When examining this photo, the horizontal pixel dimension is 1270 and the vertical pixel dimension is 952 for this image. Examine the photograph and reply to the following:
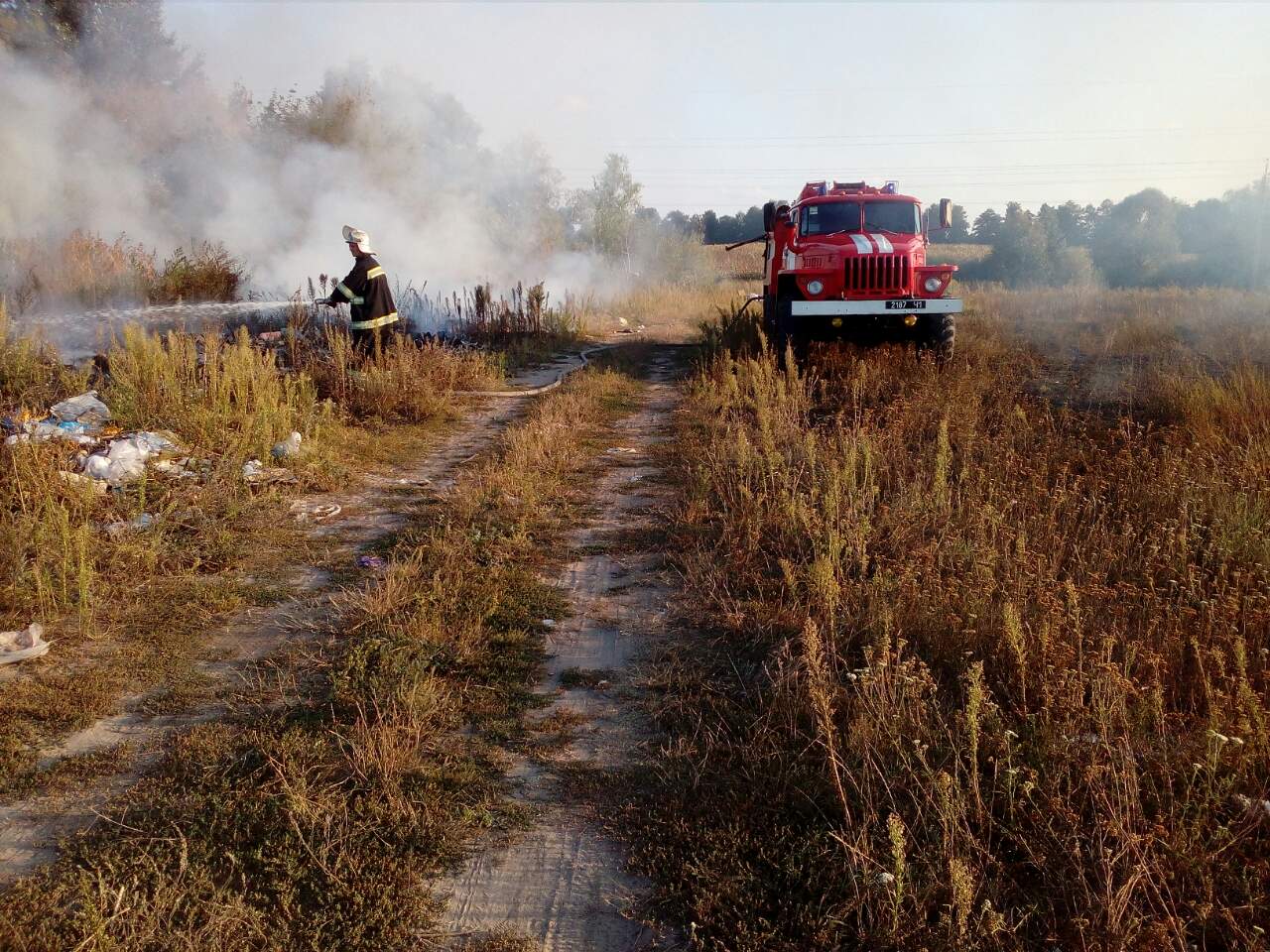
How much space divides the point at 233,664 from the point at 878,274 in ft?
28.1

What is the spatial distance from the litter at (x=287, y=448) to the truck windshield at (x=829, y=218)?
7143 millimetres

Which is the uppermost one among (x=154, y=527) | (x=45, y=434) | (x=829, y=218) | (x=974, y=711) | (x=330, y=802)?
(x=829, y=218)

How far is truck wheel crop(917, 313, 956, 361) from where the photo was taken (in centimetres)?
993

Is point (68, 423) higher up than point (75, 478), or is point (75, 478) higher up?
point (68, 423)

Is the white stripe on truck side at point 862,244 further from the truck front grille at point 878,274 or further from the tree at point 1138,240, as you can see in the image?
the tree at point 1138,240

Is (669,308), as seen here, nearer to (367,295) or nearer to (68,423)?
(367,295)

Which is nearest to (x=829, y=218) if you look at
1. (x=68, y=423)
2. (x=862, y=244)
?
(x=862, y=244)

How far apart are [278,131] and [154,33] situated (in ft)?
10.6

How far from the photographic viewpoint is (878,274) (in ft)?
32.3

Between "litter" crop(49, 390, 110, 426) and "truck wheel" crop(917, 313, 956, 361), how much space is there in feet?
28.3

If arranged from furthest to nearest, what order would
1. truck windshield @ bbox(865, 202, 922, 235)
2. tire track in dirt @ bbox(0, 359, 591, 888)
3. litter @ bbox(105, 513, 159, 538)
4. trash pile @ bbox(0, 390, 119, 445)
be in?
truck windshield @ bbox(865, 202, 922, 235)
trash pile @ bbox(0, 390, 119, 445)
litter @ bbox(105, 513, 159, 538)
tire track in dirt @ bbox(0, 359, 591, 888)

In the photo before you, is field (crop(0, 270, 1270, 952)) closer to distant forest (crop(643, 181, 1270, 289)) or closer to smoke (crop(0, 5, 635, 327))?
smoke (crop(0, 5, 635, 327))

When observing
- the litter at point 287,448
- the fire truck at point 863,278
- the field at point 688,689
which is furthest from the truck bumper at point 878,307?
the litter at point 287,448

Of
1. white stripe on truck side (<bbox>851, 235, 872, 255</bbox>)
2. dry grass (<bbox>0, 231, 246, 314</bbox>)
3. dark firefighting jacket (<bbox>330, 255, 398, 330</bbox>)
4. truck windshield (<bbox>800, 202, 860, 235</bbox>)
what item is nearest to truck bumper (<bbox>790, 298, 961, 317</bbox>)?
white stripe on truck side (<bbox>851, 235, 872, 255</bbox>)
